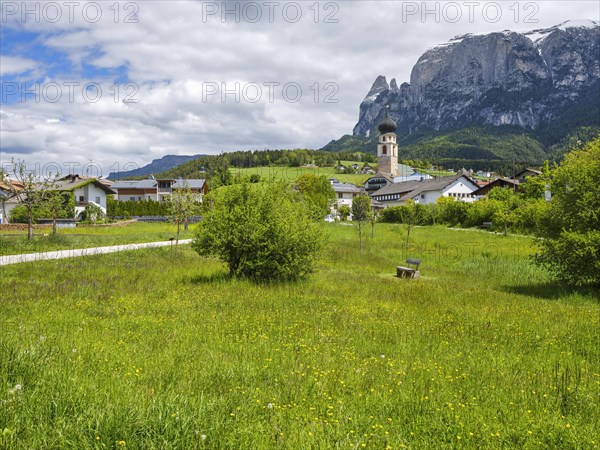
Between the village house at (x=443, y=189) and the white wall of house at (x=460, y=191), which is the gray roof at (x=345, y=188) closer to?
the village house at (x=443, y=189)

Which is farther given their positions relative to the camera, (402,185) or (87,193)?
(402,185)

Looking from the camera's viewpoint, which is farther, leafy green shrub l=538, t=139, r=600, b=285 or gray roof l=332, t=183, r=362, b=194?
gray roof l=332, t=183, r=362, b=194

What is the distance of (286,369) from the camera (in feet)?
20.3

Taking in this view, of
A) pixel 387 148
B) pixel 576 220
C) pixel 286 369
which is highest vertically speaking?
pixel 387 148

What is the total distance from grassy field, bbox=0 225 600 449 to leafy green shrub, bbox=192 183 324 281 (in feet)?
8.15

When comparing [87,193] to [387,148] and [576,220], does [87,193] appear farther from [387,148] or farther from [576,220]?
[387,148]

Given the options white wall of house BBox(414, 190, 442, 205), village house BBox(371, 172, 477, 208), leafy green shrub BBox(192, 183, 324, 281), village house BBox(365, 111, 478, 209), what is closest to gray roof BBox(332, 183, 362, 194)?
village house BBox(365, 111, 478, 209)

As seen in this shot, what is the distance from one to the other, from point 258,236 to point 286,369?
960 cm

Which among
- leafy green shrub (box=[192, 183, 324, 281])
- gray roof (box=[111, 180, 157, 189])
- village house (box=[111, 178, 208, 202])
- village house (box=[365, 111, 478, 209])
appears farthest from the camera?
gray roof (box=[111, 180, 157, 189])

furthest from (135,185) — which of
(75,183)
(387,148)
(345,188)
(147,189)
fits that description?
(387,148)

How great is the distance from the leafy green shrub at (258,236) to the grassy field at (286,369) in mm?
2485

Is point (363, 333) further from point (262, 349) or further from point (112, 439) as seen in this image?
point (112, 439)

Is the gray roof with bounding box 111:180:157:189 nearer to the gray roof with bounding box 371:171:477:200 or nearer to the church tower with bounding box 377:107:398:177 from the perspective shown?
the gray roof with bounding box 371:171:477:200

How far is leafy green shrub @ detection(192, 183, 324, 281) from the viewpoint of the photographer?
15656 millimetres
